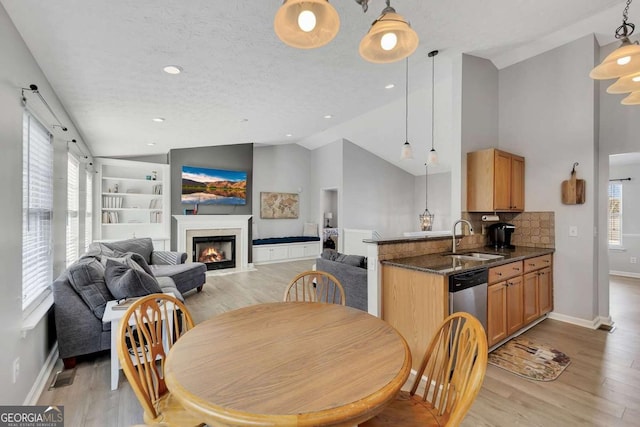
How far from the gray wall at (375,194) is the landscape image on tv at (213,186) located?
269 cm

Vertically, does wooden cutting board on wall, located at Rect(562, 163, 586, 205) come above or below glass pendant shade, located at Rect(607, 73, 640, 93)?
below

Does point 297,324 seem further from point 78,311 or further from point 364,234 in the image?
point 364,234

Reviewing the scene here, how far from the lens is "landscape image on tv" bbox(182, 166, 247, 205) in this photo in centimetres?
623

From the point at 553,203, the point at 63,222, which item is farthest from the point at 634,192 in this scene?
the point at 63,222

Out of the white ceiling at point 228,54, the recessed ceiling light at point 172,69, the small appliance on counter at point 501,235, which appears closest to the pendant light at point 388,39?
the white ceiling at point 228,54

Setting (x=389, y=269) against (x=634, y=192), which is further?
(x=634, y=192)

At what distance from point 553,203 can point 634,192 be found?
379 cm

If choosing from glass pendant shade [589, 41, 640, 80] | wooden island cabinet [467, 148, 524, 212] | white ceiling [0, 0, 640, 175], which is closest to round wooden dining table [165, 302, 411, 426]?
white ceiling [0, 0, 640, 175]

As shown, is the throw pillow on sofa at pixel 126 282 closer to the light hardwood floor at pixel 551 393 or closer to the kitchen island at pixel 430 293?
the light hardwood floor at pixel 551 393

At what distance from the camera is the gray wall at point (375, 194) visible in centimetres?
784

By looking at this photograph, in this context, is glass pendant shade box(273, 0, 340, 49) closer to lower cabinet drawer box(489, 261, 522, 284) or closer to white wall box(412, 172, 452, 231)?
lower cabinet drawer box(489, 261, 522, 284)

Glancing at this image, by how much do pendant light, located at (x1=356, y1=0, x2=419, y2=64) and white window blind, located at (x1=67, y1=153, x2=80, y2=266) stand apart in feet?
12.5

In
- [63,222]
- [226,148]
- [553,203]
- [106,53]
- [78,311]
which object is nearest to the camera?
[106,53]

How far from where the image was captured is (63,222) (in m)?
3.17
